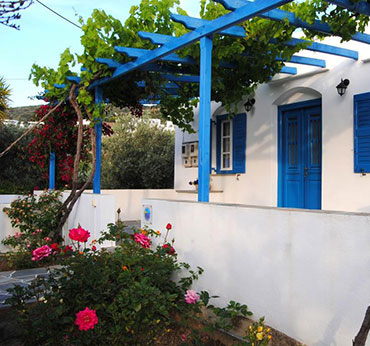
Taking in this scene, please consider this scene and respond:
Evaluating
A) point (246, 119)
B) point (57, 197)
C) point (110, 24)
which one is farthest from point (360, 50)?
point (57, 197)

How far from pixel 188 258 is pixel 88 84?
381 cm

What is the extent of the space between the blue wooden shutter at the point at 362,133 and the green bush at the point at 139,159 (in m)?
9.50

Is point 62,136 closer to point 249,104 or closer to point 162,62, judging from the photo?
point 162,62

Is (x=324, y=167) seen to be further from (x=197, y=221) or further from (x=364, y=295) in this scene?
(x=364, y=295)

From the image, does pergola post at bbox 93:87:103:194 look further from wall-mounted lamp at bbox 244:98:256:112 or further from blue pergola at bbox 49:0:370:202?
wall-mounted lamp at bbox 244:98:256:112

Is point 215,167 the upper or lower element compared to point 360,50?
lower

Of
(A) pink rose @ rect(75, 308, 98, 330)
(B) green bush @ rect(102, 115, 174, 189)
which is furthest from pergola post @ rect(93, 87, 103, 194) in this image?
(B) green bush @ rect(102, 115, 174, 189)

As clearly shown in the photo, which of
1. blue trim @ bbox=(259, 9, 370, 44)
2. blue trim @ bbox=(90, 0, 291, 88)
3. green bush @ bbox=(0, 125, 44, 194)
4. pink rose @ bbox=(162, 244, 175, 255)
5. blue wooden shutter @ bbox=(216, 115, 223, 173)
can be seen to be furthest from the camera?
green bush @ bbox=(0, 125, 44, 194)

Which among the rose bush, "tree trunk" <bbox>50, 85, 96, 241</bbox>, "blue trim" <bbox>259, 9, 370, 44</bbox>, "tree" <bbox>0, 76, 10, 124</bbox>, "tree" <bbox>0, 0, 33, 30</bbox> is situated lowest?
the rose bush

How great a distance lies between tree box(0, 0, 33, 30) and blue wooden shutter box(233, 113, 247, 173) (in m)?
6.10

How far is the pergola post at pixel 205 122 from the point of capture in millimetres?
4895

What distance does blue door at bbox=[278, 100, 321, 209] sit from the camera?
7293 mm

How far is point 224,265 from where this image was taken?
4.07m

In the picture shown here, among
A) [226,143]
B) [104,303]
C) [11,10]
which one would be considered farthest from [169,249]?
[226,143]
